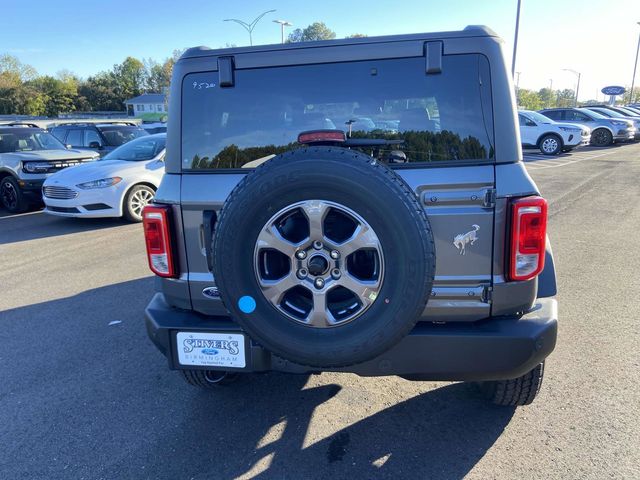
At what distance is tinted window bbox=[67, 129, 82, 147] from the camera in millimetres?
12273

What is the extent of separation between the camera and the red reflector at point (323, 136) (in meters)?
2.17

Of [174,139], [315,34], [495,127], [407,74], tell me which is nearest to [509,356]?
[495,127]

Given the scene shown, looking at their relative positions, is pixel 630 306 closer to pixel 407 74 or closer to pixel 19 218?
pixel 407 74

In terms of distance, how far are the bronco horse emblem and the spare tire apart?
31 cm

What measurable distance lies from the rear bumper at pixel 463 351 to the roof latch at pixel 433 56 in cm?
125

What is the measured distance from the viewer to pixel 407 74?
2.26 metres

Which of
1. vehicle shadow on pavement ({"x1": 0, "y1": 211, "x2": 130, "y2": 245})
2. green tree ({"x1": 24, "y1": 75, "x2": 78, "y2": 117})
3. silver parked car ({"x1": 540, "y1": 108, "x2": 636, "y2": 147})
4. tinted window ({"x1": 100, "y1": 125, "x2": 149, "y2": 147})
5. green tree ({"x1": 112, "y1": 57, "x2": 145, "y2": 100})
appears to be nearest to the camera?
vehicle shadow on pavement ({"x1": 0, "y1": 211, "x2": 130, "y2": 245})

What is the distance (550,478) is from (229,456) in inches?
64.8

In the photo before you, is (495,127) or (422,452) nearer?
(495,127)

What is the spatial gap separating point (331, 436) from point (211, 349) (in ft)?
2.91

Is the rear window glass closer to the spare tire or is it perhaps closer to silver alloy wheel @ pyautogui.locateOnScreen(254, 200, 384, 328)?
the spare tire

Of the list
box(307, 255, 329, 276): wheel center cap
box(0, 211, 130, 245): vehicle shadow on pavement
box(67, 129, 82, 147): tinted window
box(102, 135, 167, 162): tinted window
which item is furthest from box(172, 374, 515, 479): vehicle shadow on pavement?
box(67, 129, 82, 147): tinted window

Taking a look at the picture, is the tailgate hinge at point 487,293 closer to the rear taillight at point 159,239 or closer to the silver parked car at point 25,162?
the rear taillight at point 159,239

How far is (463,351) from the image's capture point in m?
2.16
